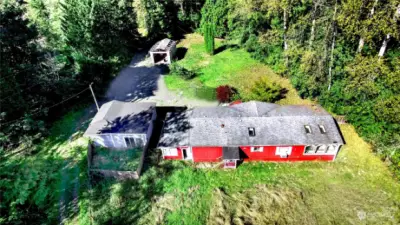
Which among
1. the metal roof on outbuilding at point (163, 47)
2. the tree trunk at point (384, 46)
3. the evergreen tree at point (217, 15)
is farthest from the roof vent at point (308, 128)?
the evergreen tree at point (217, 15)

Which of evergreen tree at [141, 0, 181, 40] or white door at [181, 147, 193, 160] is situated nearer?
white door at [181, 147, 193, 160]

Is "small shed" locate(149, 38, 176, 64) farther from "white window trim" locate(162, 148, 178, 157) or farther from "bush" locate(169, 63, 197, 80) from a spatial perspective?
"white window trim" locate(162, 148, 178, 157)

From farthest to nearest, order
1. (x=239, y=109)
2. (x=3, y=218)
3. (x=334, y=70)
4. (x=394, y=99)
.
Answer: (x=334, y=70) → (x=239, y=109) → (x=394, y=99) → (x=3, y=218)

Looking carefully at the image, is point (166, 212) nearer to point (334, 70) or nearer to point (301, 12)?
point (334, 70)

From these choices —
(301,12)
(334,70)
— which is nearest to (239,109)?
(334,70)

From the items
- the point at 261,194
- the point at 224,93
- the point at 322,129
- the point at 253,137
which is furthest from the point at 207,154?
the point at 322,129

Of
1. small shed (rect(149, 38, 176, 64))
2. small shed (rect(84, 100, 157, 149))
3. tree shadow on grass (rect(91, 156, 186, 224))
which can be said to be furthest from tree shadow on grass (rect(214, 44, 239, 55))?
tree shadow on grass (rect(91, 156, 186, 224))
